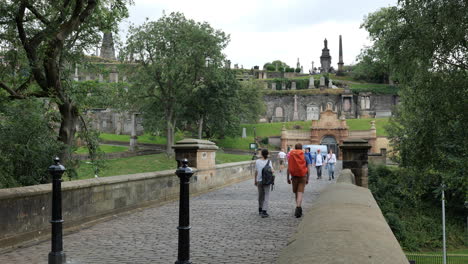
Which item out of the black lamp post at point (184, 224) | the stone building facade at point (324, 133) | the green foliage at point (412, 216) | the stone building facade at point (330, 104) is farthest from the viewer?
the stone building facade at point (330, 104)

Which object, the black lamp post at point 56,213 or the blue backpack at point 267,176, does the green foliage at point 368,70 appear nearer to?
the blue backpack at point 267,176

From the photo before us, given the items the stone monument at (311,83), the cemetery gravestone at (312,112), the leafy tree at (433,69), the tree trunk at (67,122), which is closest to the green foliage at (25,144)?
the tree trunk at (67,122)

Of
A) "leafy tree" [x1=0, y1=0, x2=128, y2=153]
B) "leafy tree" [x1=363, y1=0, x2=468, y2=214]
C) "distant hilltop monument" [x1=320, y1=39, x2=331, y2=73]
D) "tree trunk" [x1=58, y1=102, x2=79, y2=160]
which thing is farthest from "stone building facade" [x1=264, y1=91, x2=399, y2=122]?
"tree trunk" [x1=58, y1=102, x2=79, y2=160]

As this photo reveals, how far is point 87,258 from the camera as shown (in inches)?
243

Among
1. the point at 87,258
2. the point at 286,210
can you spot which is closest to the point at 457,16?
the point at 286,210

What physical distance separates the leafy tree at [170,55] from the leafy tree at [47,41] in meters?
25.9

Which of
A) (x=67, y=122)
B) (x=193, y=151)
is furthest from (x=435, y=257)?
(x=67, y=122)

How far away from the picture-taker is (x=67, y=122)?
14805mm

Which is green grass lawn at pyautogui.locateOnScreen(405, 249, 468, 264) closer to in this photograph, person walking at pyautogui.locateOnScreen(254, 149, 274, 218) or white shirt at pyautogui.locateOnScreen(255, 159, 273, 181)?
person walking at pyautogui.locateOnScreen(254, 149, 274, 218)

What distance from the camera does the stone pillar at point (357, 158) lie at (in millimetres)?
14328

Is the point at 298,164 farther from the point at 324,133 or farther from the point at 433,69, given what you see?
the point at 324,133

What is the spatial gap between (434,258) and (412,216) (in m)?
5.82

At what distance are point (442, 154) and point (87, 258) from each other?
50.6 ft

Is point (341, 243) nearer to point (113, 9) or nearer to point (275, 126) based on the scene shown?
point (113, 9)
